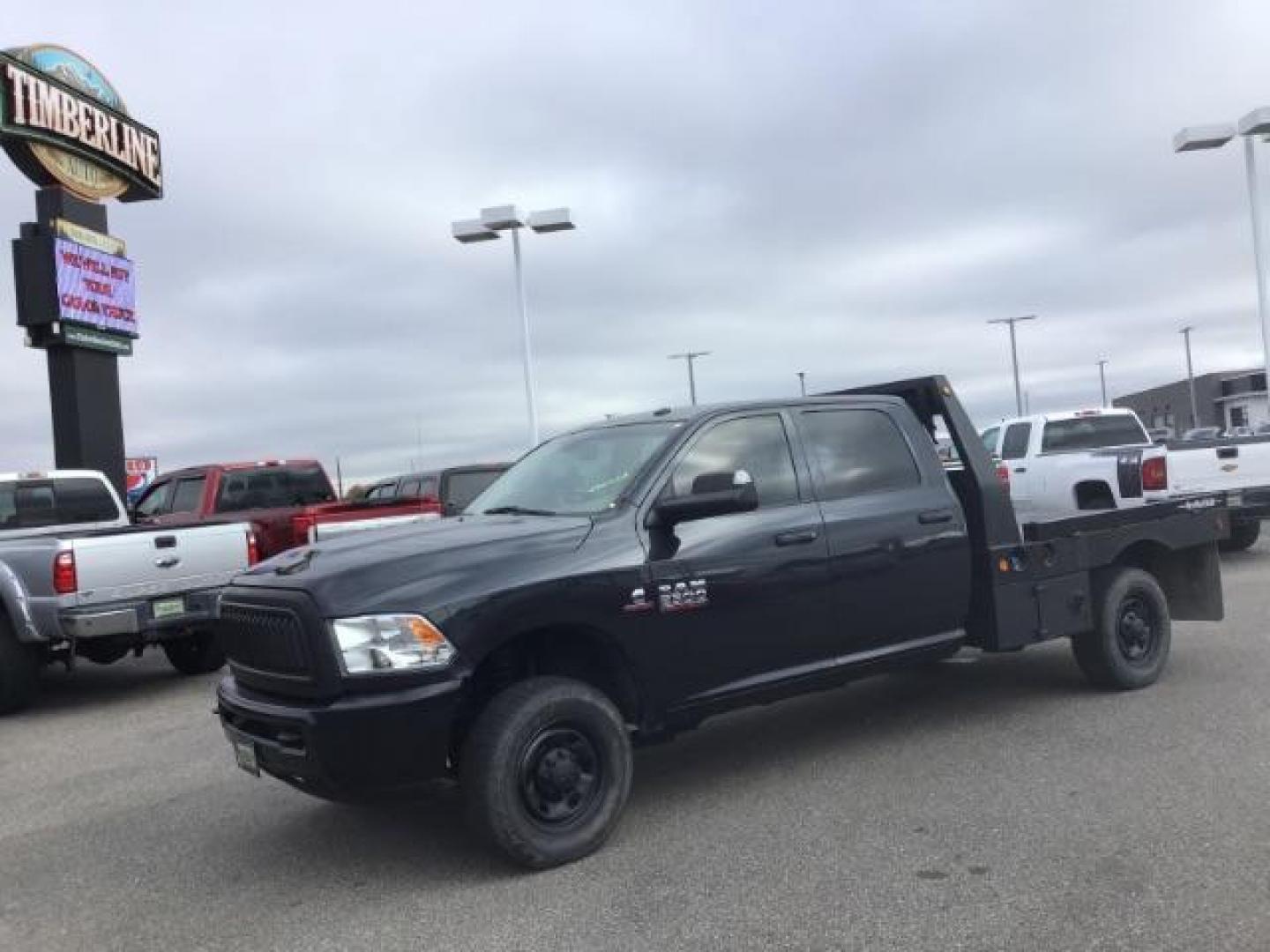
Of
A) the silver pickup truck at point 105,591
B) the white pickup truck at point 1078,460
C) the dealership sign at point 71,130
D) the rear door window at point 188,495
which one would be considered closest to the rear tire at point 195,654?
the silver pickup truck at point 105,591

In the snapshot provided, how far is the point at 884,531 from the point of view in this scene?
5.75 meters

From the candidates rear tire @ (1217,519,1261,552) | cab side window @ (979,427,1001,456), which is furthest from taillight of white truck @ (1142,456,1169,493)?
cab side window @ (979,427,1001,456)

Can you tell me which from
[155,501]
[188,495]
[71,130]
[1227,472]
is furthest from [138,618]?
[71,130]

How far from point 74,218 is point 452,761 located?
1566cm

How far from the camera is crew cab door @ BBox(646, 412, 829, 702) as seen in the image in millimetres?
4973

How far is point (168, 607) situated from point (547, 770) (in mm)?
5303

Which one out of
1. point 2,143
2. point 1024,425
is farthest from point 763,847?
point 2,143

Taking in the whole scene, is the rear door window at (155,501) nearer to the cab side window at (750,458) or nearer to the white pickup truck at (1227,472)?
the cab side window at (750,458)

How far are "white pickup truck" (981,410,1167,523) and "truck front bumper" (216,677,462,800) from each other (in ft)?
29.4

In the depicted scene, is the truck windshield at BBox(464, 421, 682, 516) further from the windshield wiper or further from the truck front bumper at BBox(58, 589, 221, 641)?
the truck front bumper at BBox(58, 589, 221, 641)

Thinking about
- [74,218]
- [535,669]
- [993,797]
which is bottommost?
[993,797]

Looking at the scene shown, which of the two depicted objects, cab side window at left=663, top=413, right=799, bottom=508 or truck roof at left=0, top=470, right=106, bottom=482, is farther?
truck roof at left=0, top=470, right=106, bottom=482

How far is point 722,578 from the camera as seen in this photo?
16.7 ft

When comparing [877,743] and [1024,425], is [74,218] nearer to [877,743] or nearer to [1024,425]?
[1024,425]
